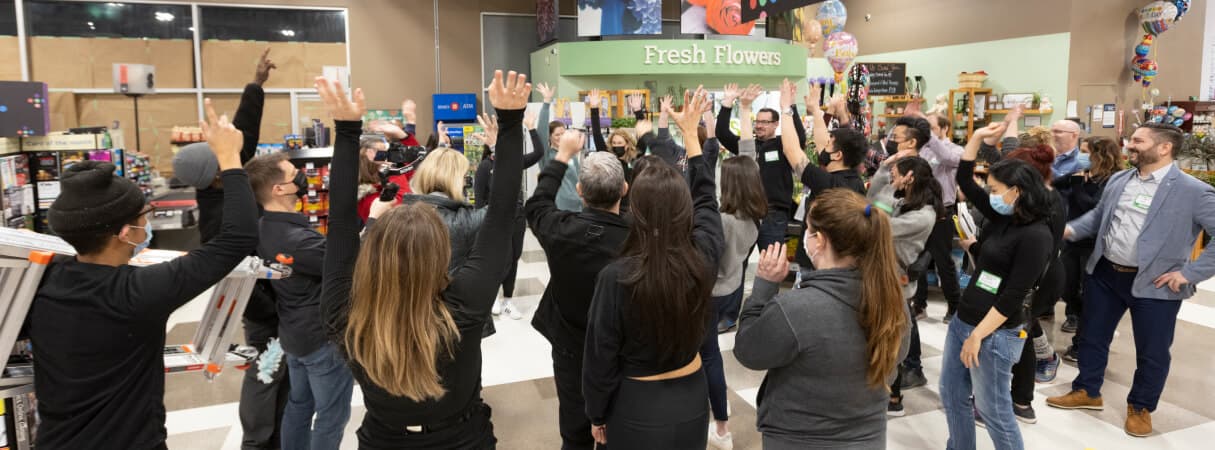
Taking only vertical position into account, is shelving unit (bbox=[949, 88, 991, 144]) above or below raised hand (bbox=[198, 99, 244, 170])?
above

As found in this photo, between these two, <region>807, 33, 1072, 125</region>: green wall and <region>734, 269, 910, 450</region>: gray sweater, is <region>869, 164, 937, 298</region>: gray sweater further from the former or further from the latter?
<region>807, 33, 1072, 125</region>: green wall

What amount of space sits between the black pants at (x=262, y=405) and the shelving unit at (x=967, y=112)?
11.0 meters

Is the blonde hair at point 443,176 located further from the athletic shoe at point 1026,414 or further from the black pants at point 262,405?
the athletic shoe at point 1026,414

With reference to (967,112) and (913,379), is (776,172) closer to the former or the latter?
(913,379)

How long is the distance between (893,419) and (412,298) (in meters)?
2.98

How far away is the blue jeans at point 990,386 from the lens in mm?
2820

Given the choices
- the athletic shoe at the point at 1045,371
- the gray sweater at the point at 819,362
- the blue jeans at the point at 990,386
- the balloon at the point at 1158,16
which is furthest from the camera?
the balloon at the point at 1158,16

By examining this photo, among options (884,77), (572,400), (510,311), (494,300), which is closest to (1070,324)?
(510,311)

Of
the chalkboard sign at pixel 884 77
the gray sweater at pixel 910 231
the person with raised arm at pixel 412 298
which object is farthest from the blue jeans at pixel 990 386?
the chalkboard sign at pixel 884 77

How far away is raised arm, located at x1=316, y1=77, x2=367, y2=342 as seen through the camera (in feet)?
5.80

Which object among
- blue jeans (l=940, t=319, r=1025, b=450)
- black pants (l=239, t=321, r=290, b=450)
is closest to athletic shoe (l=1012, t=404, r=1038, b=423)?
blue jeans (l=940, t=319, r=1025, b=450)

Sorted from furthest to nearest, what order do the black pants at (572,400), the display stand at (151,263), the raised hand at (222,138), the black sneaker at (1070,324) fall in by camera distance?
the black sneaker at (1070,324)
the black pants at (572,400)
the raised hand at (222,138)
the display stand at (151,263)

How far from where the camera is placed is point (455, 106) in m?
10.4

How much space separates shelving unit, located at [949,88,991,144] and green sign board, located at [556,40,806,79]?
364 centimetres
